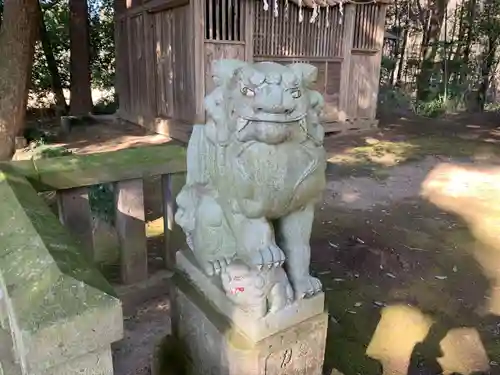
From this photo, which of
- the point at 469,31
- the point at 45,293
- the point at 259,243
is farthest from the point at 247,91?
the point at 469,31

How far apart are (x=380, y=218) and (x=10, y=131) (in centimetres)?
448

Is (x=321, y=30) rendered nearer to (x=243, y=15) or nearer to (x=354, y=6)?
(x=354, y=6)

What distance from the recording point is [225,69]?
57.9 inches

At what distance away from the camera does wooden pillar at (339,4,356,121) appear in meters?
7.92

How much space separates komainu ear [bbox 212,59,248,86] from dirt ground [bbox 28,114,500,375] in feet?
4.61

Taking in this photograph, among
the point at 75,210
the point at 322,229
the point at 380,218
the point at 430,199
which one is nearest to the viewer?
the point at 75,210

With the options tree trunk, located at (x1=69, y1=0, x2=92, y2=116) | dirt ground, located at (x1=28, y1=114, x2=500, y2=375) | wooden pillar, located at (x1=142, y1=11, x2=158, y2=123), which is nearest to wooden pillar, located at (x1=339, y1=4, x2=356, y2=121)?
dirt ground, located at (x1=28, y1=114, x2=500, y2=375)

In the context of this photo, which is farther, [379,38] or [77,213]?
[379,38]

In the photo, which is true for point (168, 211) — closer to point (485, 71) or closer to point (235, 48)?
point (235, 48)

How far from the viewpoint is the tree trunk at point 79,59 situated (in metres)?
9.90

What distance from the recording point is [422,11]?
13664 millimetres

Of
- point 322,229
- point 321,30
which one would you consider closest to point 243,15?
point 321,30

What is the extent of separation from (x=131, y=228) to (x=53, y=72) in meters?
10.6

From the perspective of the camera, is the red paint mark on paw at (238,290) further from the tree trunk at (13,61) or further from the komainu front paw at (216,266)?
the tree trunk at (13,61)
